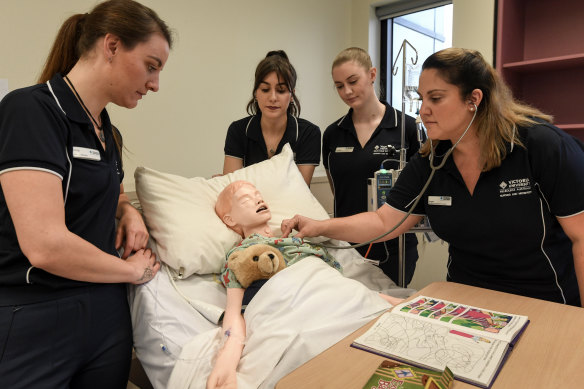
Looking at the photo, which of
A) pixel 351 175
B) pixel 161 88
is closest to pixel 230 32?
pixel 161 88

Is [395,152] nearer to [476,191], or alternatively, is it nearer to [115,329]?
[476,191]

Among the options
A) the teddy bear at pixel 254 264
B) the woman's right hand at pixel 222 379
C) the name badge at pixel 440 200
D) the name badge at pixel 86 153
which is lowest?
the woman's right hand at pixel 222 379

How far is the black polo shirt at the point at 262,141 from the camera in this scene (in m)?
2.23

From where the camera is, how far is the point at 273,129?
2.25 metres

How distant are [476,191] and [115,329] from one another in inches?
46.9

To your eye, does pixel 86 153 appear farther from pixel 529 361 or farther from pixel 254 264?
pixel 529 361

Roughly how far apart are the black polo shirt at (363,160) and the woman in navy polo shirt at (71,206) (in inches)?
46.6

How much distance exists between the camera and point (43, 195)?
97 centimetres

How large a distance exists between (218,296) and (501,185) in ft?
3.34

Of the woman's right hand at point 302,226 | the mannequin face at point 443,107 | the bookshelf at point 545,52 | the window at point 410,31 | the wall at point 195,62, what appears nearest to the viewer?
the mannequin face at point 443,107

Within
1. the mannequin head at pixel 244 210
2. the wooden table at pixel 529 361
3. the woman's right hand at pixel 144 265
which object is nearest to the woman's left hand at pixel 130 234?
the woman's right hand at pixel 144 265

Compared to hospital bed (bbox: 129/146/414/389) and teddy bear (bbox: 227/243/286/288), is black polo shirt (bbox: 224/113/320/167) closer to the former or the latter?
hospital bed (bbox: 129/146/414/389)

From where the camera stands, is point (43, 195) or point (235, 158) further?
point (235, 158)

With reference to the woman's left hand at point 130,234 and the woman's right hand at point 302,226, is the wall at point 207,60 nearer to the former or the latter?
the woman's left hand at point 130,234
